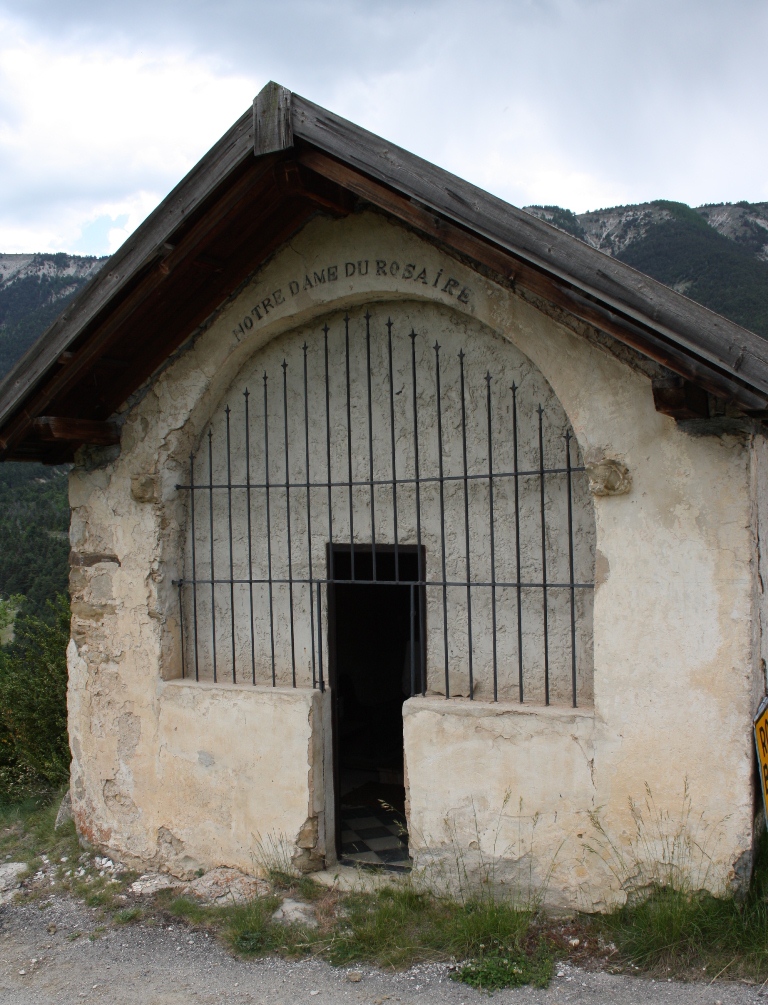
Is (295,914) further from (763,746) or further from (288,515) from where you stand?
(763,746)

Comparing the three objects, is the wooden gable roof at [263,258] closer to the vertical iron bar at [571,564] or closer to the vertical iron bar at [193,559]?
the vertical iron bar at [193,559]

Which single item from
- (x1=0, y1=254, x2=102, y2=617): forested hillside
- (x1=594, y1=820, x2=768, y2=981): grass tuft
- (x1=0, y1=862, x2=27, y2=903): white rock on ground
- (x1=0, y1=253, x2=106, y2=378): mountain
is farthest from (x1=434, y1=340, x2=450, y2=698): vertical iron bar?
(x1=0, y1=253, x2=106, y2=378): mountain

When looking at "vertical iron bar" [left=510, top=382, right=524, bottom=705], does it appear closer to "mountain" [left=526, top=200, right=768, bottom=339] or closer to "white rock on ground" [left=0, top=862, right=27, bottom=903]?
"white rock on ground" [left=0, top=862, right=27, bottom=903]

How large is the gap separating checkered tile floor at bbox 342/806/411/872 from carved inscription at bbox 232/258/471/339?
3.13 m

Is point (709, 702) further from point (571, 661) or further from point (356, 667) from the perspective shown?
point (356, 667)

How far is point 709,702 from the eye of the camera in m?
3.94

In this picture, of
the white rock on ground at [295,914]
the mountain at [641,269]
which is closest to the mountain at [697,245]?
the mountain at [641,269]

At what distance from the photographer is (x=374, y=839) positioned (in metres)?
5.90

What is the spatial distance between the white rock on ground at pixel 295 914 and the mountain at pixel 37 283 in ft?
115

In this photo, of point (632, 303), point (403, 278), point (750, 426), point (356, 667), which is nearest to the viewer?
point (632, 303)

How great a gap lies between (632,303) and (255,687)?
314 centimetres

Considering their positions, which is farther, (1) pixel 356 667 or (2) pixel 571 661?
(1) pixel 356 667

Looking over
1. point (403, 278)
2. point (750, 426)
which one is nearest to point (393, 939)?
point (750, 426)

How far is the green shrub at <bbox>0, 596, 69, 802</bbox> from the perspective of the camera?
7250 mm
